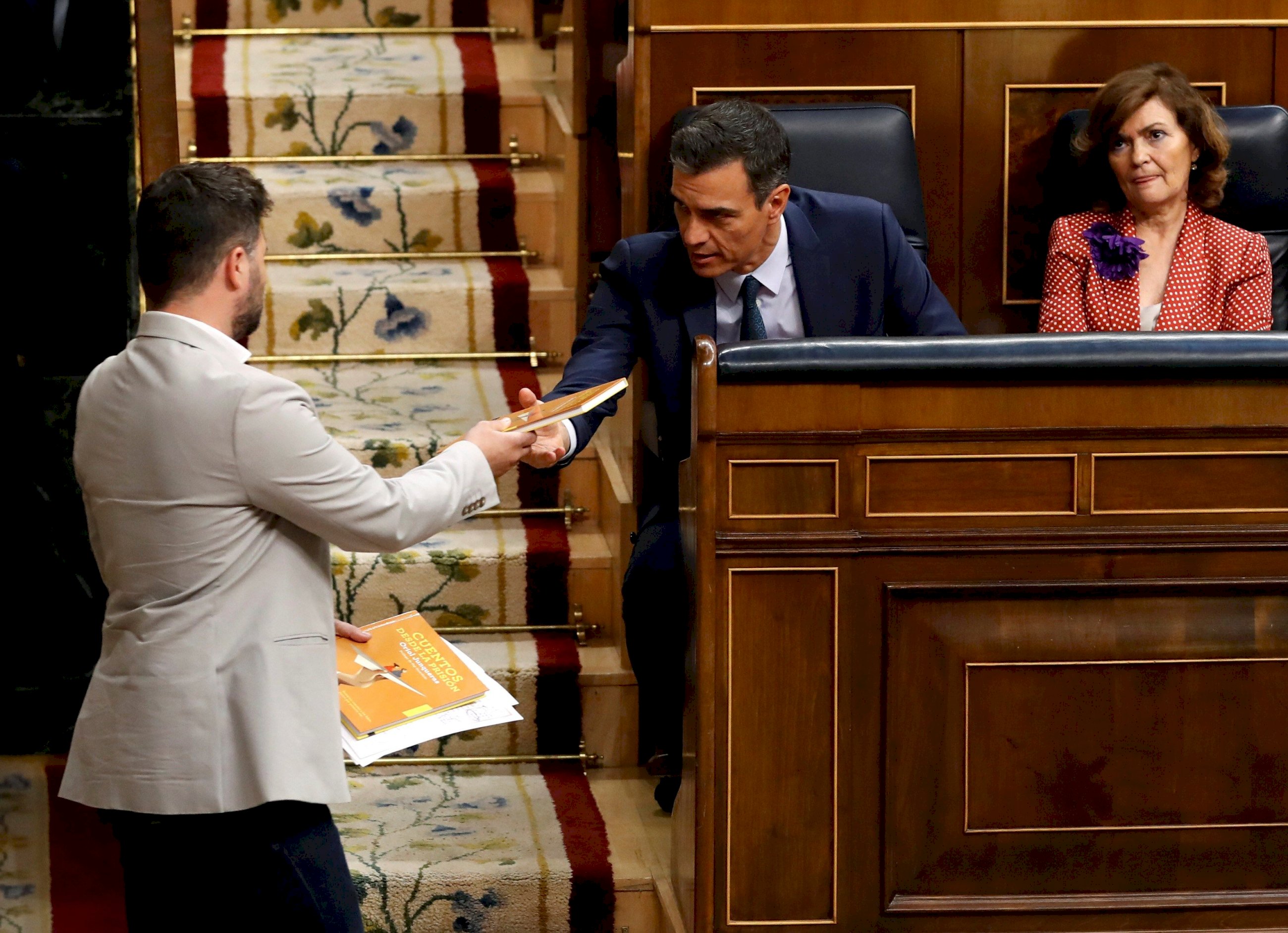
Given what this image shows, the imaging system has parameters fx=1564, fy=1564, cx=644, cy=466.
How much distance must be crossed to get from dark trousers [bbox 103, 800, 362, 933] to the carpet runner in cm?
68

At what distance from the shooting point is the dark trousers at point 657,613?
236cm

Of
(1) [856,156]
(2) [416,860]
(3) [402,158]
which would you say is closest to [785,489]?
(2) [416,860]

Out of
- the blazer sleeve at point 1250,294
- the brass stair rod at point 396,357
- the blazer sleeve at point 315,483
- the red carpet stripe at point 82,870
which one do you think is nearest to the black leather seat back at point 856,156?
the blazer sleeve at point 1250,294

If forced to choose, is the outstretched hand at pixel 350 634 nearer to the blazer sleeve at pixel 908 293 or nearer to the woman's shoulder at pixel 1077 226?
the blazer sleeve at pixel 908 293

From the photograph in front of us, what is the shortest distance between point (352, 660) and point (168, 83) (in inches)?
41.5

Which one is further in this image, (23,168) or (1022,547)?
(23,168)

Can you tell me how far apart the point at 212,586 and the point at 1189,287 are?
1.91 metres

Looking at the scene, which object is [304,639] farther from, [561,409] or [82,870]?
[82,870]

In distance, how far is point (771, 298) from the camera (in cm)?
240

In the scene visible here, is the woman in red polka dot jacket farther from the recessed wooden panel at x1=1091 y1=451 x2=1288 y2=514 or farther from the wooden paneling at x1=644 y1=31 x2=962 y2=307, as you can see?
the recessed wooden panel at x1=1091 y1=451 x2=1288 y2=514

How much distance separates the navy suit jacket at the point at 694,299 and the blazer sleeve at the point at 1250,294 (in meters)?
0.65

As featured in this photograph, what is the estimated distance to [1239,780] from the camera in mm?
1945

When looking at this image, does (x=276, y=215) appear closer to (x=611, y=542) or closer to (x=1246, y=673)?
(x=611, y=542)

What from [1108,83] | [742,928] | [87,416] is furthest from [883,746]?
[1108,83]
